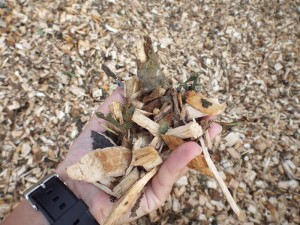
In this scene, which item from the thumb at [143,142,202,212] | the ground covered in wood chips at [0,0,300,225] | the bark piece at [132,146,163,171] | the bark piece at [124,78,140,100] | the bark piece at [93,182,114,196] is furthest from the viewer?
the ground covered in wood chips at [0,0,300,225]

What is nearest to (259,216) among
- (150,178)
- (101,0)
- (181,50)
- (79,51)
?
(150,178)

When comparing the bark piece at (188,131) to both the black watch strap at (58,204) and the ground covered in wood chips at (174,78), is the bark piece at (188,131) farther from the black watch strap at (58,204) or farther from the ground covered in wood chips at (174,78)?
the ground covered in wood chips at (174,78)

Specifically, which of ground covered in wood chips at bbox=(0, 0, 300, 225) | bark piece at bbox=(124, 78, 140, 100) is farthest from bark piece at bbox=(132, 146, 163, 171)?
ground covered in wood chips at bbox=(0, 0, 300, 225)

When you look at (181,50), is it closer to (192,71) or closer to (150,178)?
(192,71)

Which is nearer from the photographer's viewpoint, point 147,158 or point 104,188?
point 147,158

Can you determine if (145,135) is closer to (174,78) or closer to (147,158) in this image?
(147,158)

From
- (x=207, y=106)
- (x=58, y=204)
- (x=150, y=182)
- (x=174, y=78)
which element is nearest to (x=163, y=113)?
(x=207, y=106)

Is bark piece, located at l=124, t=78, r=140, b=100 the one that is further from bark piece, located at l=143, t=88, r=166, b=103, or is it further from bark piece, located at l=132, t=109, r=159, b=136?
bark piece, located at l=132, t=109, r=159, b=136
